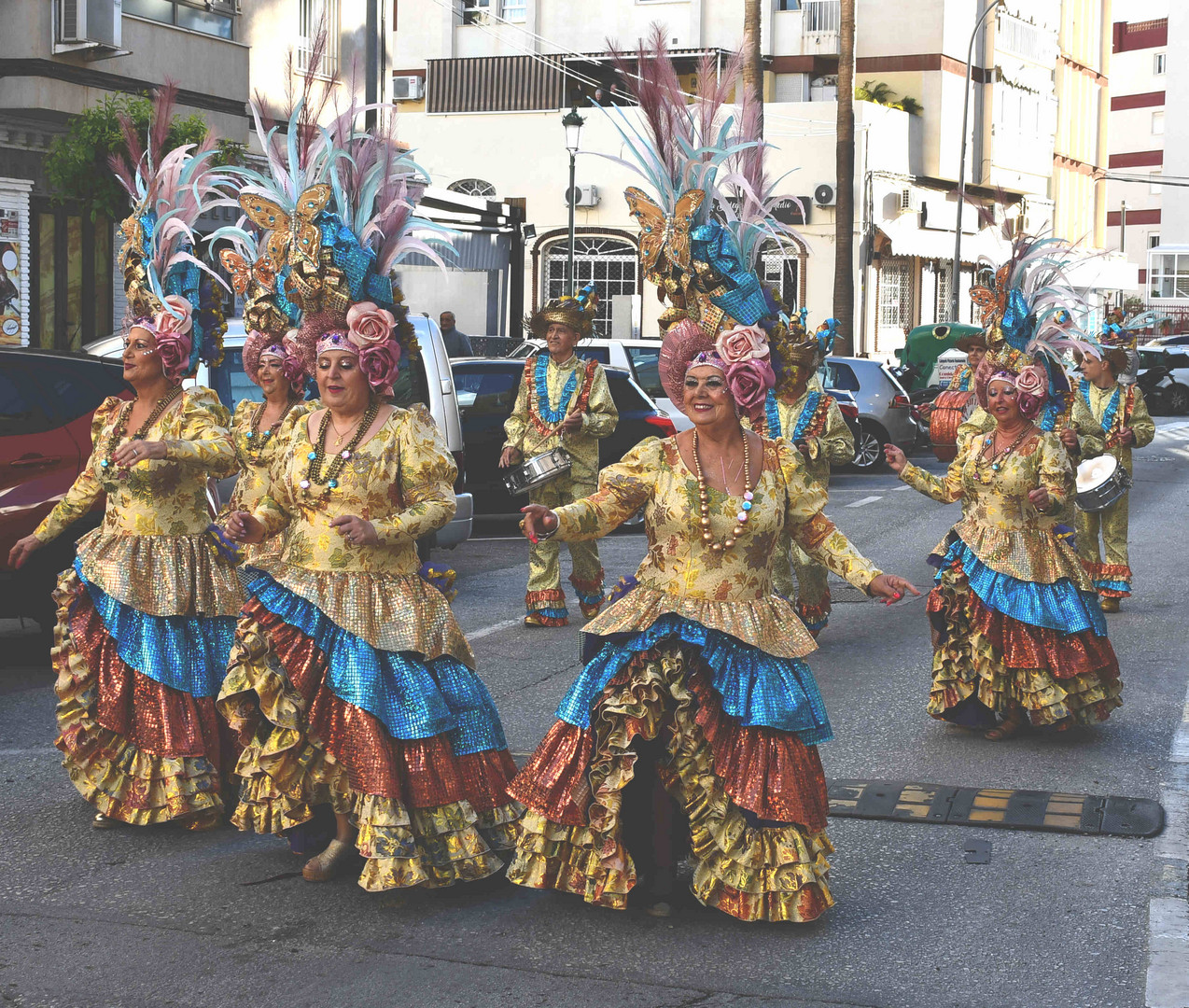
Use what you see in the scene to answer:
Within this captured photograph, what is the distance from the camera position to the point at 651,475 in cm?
530

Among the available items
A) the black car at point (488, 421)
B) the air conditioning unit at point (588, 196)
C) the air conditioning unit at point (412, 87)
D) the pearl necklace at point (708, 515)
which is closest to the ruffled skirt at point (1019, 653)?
the pearl necklace at point (708, 515)

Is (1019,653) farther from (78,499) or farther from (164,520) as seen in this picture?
(78,499)

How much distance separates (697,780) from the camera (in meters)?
4.94

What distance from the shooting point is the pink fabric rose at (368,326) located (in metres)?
5.57

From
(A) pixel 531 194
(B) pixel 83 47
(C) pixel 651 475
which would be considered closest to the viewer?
(C) pixel 651 475

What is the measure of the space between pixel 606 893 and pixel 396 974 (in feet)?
2.18

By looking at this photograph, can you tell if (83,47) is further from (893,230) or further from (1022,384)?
(893,230)

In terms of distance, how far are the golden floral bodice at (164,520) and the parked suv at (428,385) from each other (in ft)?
14.2

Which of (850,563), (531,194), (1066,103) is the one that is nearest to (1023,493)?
(850,563)

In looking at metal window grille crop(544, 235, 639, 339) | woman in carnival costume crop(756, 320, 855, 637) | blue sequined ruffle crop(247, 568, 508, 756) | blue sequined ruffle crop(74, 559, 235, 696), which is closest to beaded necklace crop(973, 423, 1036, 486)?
woman in carnival costume crop(756, 320, 855, 637)

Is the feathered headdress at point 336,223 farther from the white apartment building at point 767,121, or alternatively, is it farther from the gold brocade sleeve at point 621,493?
the white apartment building at point 767,121

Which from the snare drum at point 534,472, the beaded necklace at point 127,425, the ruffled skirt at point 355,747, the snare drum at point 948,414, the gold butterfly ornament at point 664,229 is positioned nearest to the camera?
the ruffled skirt at point 355,747

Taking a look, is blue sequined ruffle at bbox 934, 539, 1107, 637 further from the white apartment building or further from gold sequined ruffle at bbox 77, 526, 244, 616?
the white apartment building

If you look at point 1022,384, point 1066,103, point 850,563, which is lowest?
point 850,563
